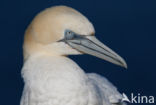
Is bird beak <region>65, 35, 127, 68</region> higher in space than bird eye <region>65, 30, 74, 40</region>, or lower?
lower

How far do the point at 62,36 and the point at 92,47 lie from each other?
29 cm

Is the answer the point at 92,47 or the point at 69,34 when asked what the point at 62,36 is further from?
the point at 92,47

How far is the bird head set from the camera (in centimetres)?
330

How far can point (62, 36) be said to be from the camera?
3.33m

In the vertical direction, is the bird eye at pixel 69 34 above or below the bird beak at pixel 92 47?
above

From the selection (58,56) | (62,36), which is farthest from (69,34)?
(58,56)

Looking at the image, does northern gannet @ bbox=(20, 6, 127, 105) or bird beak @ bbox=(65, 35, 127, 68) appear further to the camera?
bird beak @ bbox=(65, 35, 127, 68)

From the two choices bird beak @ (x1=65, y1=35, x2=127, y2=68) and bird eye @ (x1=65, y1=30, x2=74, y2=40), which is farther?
bird beak @ (x1=65, y1=35, x2=127, y2=68)

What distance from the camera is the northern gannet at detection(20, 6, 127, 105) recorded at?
3.32 meters

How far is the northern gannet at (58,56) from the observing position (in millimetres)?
3322

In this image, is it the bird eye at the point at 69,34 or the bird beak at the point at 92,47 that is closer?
the bird eye at the point at 69,34

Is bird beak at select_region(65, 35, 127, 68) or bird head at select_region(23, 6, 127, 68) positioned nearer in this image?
bird head at select_region(23, 6, 127, 68)

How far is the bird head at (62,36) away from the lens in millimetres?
3301

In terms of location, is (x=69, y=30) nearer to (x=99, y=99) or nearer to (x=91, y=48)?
(x=91, y=48)
